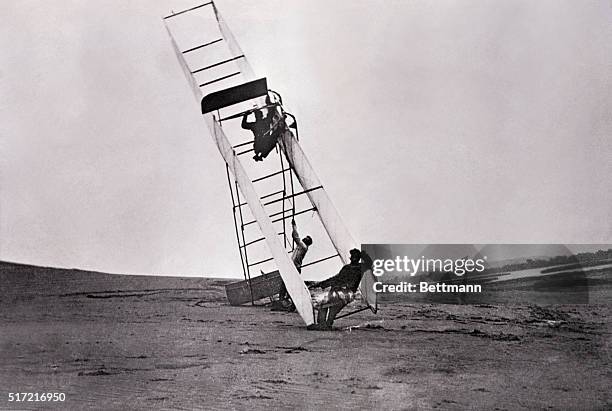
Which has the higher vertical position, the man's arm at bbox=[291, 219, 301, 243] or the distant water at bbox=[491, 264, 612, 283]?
the man's arm at bbox=[291, 219, 301, 243]

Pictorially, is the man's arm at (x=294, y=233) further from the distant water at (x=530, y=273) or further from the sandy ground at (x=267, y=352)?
the distant water at (x=530, y=273)

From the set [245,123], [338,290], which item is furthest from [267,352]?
[245,123]

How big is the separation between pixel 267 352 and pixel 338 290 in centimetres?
43

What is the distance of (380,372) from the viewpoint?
11.9 ft

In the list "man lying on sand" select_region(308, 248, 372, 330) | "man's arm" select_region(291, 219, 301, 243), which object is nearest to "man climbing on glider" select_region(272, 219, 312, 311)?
"man's arm" select_region(291, 219, 301, 243)

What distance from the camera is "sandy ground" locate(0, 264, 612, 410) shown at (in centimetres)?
359

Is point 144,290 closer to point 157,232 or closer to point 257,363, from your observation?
point 157,232

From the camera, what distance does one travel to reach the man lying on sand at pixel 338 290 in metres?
3.71

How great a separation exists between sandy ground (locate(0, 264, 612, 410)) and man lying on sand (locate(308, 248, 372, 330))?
68 mm

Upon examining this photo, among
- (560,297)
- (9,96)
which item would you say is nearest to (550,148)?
(560,297)

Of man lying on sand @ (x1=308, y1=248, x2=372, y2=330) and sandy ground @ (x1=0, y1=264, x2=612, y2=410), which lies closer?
sandy ground @ (x1=0, y1=264, x2=612, y2=410)

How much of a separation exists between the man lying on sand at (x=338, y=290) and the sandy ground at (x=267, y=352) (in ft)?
0.22

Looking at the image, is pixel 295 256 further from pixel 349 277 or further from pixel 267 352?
pixel 267 352

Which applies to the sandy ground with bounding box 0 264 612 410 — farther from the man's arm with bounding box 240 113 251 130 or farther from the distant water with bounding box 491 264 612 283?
the man's arm with bounding box 240 113 251 130
